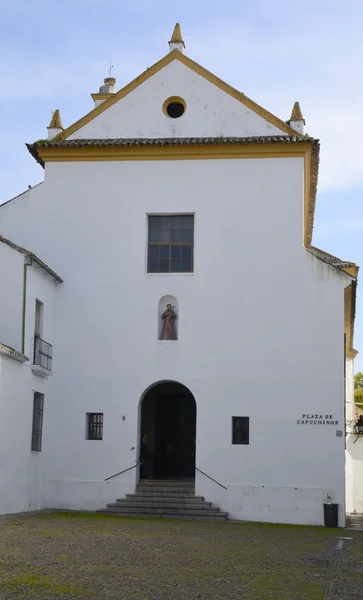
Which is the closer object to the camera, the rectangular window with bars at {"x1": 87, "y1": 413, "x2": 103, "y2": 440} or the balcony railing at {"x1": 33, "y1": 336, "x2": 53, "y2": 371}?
the balcony railing at {"x1": 33, "y1": 336, "x2": 53, "y2": 371}

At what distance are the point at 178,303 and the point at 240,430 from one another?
3.80m

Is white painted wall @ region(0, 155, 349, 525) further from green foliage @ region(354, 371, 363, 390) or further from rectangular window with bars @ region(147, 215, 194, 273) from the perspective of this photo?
green foliage @ region(354, 371, 363, 390)

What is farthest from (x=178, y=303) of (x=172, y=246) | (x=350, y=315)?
(x=350, y=315)

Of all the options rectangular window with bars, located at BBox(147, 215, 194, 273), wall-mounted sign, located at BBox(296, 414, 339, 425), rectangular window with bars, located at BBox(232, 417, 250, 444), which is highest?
rectangular window with bars, located at BBox(147, 215, 194, 273)

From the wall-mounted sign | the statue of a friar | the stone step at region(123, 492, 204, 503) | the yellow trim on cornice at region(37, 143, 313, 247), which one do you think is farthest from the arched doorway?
the yellow trim on cornice at region(37, 143, 313, 247)

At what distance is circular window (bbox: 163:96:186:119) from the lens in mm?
25141

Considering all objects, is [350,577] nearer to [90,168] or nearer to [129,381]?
[129,381]

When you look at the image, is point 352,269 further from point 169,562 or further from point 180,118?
point 169,562

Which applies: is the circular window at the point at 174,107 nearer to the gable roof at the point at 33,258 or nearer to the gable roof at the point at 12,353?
the gable roof at the point at 33,258

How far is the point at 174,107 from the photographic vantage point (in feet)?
83.1

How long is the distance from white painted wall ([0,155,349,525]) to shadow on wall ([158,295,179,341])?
284 mm

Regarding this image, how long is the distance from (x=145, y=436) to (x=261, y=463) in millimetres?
4172

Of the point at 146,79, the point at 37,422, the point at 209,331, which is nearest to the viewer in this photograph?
the point at 37,422

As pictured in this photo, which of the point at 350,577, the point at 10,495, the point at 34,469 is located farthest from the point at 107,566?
the point at 34,469
